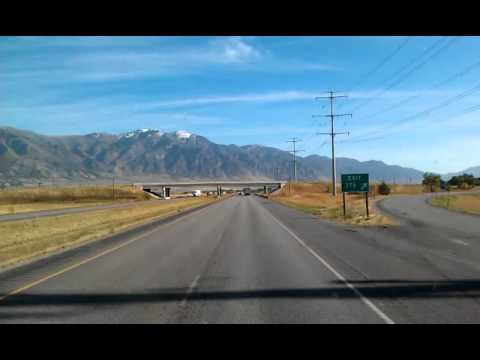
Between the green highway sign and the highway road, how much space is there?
23164 mm

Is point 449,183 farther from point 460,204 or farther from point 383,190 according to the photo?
point 460,204

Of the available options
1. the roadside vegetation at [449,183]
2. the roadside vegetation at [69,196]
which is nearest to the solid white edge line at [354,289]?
the roadside vegetation at [69,196]

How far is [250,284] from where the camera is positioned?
40.9ft

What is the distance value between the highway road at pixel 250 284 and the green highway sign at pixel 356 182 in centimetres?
2316

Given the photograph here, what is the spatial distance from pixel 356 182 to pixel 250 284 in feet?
115

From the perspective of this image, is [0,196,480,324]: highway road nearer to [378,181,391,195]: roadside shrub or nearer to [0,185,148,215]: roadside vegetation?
[0,185,148,215]: roadside vegetation

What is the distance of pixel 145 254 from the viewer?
62.3 ft

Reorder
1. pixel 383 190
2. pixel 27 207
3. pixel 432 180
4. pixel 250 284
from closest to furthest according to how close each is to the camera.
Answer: pixel 250 284 < pixel 27 207 < pixel 383 190 < pixel 432 180

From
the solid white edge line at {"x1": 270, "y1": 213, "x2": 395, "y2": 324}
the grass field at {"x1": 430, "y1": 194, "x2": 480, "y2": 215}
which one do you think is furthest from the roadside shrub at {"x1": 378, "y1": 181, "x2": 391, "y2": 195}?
the solid white edge line at {"x1": 270, "y1": 213, "x2": 395, "y2": 324}

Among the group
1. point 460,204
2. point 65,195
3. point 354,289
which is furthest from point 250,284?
point 65,195

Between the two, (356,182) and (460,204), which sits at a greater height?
(356,182)

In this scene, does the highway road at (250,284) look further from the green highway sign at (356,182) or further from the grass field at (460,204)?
the grass field at (460,204)
